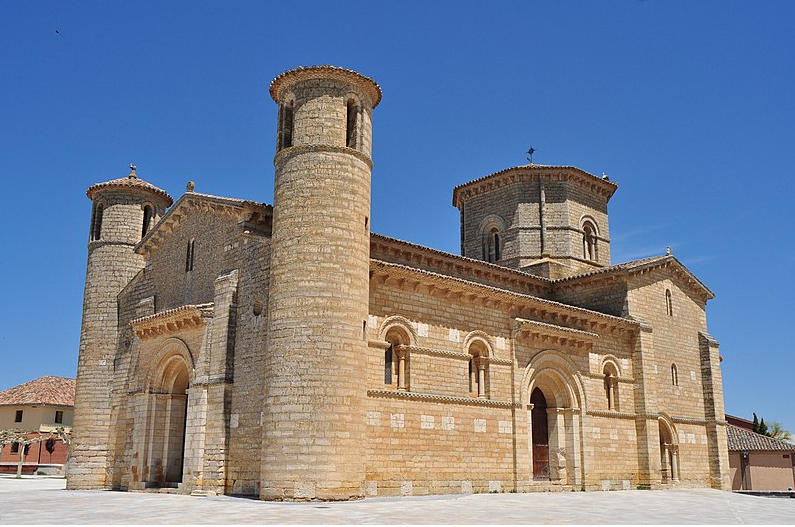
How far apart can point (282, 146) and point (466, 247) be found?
1412 cm

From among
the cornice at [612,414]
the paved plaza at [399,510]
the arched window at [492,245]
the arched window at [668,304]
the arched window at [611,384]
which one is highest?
the arched window at [492,245]

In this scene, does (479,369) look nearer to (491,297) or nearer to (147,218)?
(491,297)

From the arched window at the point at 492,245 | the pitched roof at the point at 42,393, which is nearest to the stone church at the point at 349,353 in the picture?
the arched window at the point at 492,245

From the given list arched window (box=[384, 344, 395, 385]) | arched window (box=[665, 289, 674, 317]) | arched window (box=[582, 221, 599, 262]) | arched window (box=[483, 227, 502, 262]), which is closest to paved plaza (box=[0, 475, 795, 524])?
arched window (box=[384, 344, 395, 385])

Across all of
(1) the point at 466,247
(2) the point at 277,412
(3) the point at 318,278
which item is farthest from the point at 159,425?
(1) the point at 466,247

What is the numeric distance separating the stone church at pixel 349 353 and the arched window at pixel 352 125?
6 centimetres

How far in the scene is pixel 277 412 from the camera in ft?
56.6

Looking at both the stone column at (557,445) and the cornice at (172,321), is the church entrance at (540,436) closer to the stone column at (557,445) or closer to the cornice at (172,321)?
the stone column at (557,445)

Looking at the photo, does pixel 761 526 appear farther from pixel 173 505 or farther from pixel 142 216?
pixel 142 216

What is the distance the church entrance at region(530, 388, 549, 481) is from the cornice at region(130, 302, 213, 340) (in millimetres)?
10332

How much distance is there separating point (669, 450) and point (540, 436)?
5.43m

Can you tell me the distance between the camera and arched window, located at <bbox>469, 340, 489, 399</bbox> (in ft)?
69.8

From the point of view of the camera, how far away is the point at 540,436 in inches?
942

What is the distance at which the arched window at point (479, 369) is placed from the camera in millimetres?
21281
